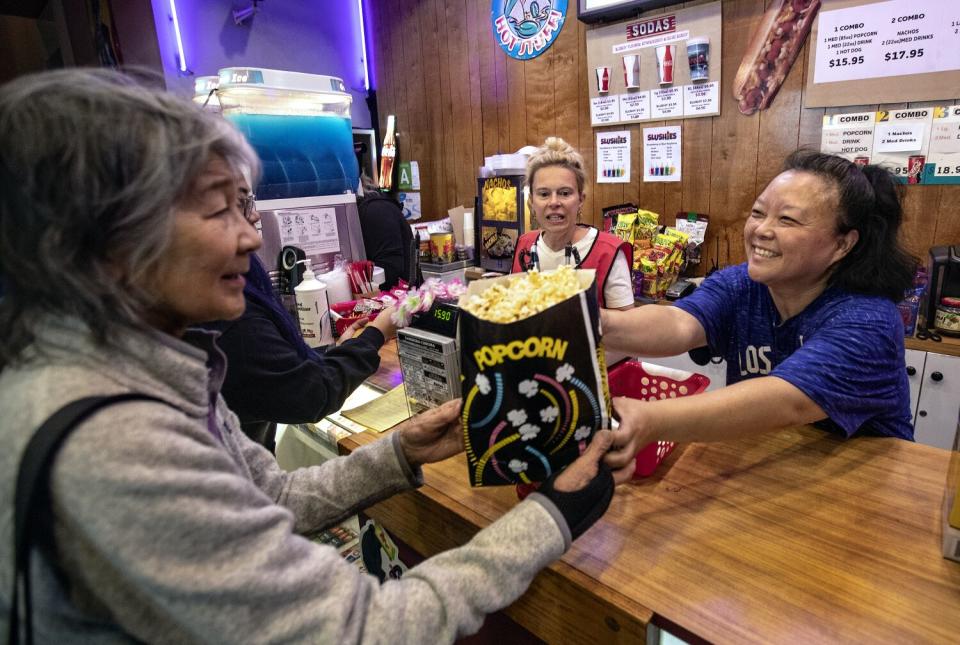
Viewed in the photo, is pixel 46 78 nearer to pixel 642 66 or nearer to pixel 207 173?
pixel 207 173

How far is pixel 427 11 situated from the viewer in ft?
14.3

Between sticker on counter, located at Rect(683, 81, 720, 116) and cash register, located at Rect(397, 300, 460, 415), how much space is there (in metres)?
2.40

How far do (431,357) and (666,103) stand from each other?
2601 millimetres

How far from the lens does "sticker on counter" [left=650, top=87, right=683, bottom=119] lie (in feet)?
10.3

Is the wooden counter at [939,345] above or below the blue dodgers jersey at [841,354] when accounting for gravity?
below

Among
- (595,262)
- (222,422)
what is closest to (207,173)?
(222,422)

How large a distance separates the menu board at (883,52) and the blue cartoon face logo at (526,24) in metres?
1.59

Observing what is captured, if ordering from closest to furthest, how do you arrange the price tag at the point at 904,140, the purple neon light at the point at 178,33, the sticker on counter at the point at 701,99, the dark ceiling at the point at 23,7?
the price tag at the point at 904,140 → the sticker on counter at the point at 701,99 → the purple neon light at the point at 178,33 → the dark ceiling at the point at 23,7

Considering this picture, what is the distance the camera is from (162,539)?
55 cm

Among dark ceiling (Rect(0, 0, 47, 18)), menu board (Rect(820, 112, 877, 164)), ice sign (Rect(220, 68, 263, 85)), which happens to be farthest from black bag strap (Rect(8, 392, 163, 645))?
dark ceiling (Rect(0, 0, 47, 18))

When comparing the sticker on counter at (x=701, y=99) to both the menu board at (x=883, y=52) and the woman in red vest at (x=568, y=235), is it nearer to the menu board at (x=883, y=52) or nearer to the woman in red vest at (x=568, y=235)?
the menu board at (x=883, y=52)

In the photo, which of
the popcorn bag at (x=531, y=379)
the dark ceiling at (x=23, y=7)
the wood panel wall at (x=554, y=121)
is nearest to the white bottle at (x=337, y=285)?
the popcorn bag at (x=531, y=379)

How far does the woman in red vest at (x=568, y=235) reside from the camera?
250 cm

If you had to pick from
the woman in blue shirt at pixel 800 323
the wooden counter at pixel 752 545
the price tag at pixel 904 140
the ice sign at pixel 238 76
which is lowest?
the wooden counter at pixel 752 545
